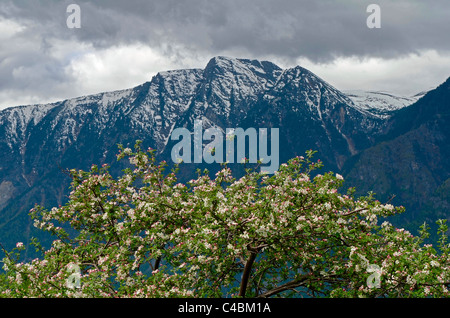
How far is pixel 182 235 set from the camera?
21312mm

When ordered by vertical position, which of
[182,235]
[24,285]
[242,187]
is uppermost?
[242,187]

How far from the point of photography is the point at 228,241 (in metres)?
19.9

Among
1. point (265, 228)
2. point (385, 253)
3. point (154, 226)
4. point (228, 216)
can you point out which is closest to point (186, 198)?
point (154, 226)

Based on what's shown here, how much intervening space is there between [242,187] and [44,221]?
37.3 ft

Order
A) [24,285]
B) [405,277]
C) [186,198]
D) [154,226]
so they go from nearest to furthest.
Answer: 1. [405,277]
2. [24,285]
3. [154,226]
4. [186,198]

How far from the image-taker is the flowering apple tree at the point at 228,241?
18.0 meters

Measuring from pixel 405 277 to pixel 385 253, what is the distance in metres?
3.10

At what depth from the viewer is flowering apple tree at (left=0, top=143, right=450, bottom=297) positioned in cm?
1795

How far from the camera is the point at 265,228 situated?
18141mm
